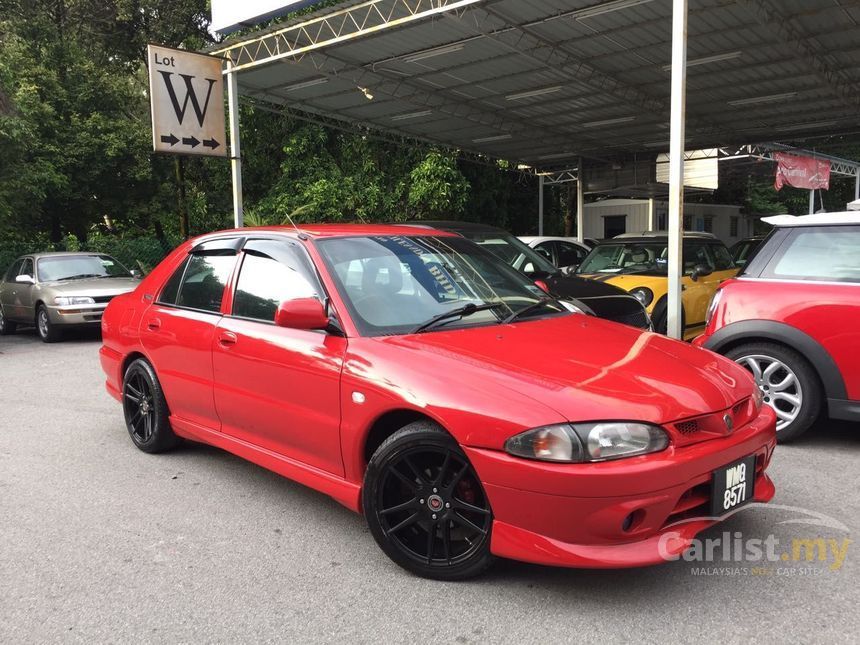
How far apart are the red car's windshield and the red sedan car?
0.01 metres

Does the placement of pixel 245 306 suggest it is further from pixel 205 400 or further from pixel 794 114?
pixel 794 114

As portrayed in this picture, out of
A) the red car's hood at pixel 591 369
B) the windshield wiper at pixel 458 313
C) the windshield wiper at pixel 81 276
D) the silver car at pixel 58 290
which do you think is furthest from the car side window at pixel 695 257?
the windshield wiper at pixel 81 276

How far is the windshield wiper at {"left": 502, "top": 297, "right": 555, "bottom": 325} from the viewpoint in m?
3.62

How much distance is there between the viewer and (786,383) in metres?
4.87

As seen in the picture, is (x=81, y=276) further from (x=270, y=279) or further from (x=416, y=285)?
(x=416, y=285)

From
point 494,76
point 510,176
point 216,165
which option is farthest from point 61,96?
point 510,176

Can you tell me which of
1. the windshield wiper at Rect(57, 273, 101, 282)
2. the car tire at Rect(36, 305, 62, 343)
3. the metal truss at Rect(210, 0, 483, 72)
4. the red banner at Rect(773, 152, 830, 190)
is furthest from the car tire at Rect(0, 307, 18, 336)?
the red banner at Rect(773, 152, 830, 190)

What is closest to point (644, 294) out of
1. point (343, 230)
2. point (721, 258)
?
point (721, 258)

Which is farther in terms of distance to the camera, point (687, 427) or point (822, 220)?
point (822, 220)

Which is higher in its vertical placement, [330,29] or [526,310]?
[330,29]

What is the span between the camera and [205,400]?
422 cm

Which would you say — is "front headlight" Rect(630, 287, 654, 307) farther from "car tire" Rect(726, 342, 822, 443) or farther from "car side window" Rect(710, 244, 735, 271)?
"car tire" Rect(726, 342, 822, 443)

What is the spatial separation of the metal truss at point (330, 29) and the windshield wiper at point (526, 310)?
21.4ft

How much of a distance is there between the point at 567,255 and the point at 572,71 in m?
3.86
